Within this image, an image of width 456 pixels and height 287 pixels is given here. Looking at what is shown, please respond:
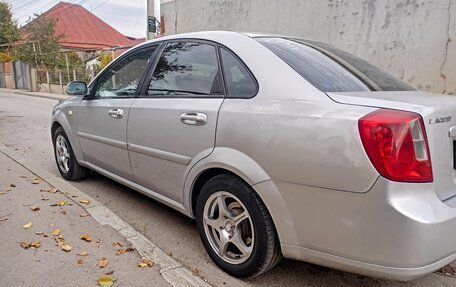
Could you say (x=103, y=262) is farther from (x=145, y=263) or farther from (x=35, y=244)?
(x=35, y=244)

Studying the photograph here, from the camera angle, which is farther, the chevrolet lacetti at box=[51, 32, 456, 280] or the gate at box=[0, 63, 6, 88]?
the gate at box=[0, 63, 6, 88]

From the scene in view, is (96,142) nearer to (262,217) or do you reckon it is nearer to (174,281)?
(174,281)

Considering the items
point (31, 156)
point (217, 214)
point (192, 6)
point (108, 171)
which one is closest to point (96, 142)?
point (108, 171)

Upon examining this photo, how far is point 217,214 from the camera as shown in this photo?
102 inches

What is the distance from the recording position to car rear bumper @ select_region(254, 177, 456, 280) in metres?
1.71

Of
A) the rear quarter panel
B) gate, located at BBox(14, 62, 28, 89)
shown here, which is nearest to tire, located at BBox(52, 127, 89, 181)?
the rear quarter panel

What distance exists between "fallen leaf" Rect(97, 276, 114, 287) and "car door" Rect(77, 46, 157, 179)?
1.16 meters

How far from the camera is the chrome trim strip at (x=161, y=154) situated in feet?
8.73

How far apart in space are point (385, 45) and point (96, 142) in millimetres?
5349

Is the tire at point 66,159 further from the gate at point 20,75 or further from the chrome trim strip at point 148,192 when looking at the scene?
the gate at point 20,75

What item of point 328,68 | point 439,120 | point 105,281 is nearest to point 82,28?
point 105,281

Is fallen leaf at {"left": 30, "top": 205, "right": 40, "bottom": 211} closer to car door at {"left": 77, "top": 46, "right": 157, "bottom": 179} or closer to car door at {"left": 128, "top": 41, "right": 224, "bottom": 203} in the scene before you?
car door at {"left": 77, "top": 46, "right": 157, "bottom": 179}

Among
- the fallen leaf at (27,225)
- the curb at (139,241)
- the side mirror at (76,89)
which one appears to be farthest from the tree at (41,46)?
the fallen leaf at (27,225)

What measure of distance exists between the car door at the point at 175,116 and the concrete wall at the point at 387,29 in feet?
15.9
